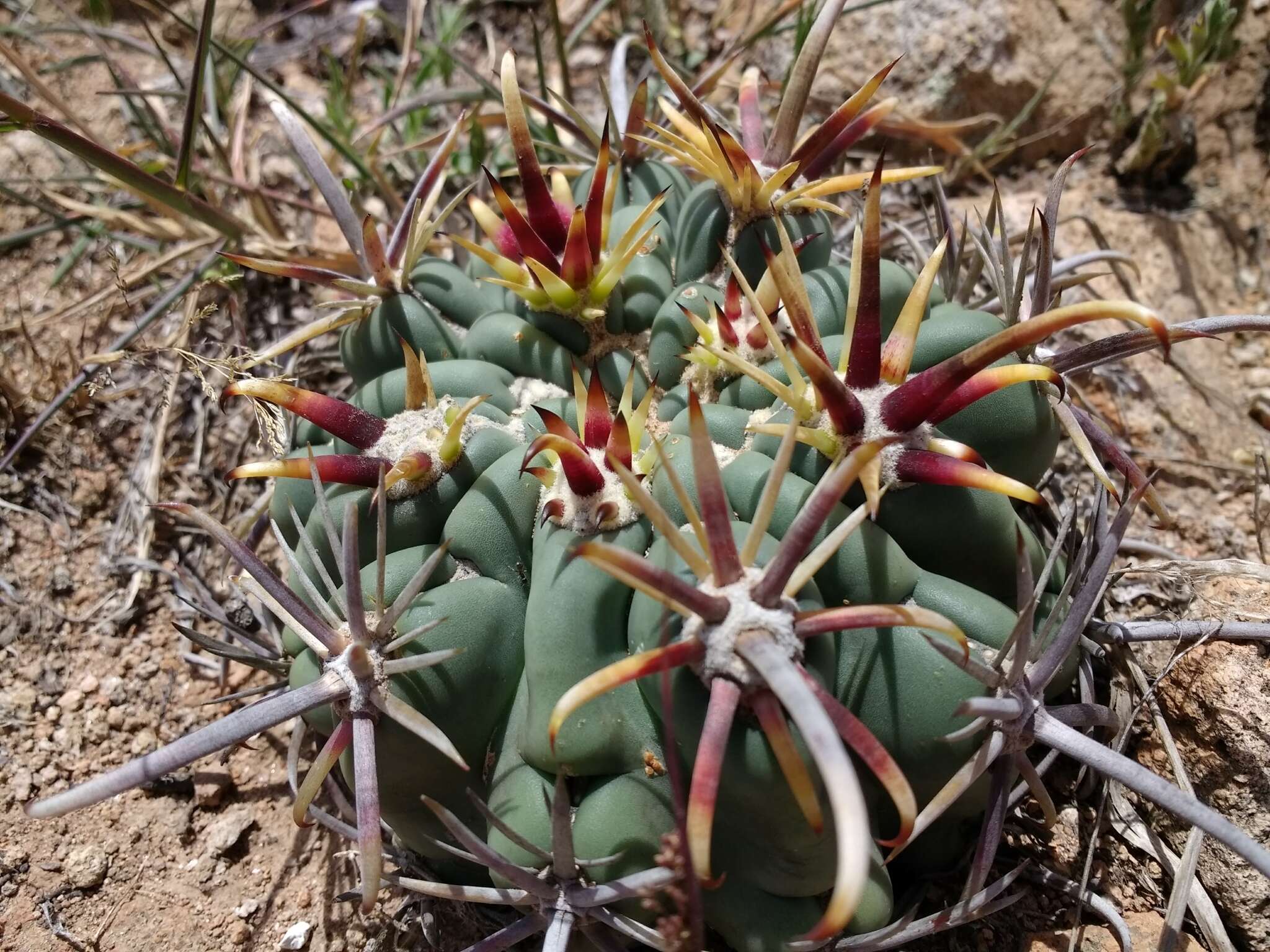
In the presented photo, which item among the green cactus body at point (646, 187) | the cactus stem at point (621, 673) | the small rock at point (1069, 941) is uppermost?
the green cactus body at point (646, 187)

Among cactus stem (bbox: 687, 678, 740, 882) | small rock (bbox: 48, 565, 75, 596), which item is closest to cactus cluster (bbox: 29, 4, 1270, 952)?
cactus stem (bbox: 687, 678, 740, 882)

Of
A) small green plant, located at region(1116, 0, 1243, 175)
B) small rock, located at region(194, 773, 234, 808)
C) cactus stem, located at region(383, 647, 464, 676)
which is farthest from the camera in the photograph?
small green plant, located at region(1116, 0, 1243, 175)

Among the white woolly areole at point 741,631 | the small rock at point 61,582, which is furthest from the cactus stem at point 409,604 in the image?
the small rock at point 61,582

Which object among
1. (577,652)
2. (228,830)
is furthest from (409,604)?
(228,830)

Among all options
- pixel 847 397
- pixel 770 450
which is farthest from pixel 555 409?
pixel 847 397

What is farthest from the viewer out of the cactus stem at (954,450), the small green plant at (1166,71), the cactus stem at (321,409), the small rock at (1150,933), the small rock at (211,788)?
the small green plant at (1166,71)

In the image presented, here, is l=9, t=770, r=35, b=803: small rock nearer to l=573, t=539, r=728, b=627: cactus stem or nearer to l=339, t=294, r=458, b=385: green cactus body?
l=339, t=294, r=458, b=385: green cactus body

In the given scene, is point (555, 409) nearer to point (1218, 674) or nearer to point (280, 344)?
point (280, 344)

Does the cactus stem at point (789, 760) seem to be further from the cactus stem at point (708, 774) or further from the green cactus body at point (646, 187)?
the green cactus body at point (646, 187)
